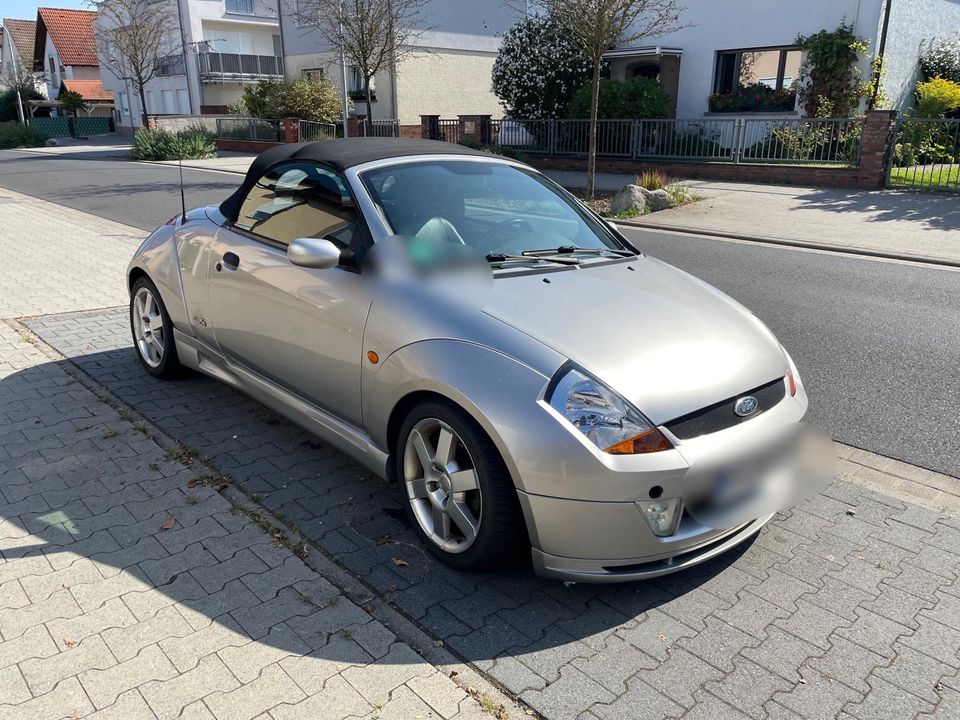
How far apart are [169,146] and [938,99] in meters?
25.1

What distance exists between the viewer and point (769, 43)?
2164 centimetres

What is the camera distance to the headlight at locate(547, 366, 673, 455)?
9.39 ft

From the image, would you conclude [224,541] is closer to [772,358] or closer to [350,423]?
[350,423]

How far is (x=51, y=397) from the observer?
5.27 meters

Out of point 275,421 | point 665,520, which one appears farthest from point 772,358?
point 275,421

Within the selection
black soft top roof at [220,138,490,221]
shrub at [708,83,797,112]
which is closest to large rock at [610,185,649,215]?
shrub at [708,83,797,112]

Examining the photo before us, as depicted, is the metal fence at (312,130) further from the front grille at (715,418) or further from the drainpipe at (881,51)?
the front grille at (715,418)

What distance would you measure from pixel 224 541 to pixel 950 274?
9334 mm

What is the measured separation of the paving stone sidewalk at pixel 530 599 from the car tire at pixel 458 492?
0.16 meters

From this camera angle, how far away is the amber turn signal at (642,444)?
2852 millimetres

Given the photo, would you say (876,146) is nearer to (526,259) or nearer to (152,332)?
(526,259)

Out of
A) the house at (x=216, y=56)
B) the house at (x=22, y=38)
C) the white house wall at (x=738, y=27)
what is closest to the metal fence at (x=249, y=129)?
the house at (x=216, y=56)

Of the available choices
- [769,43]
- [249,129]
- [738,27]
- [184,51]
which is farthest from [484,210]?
[184,51]

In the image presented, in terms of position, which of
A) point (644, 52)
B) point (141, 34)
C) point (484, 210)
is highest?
point (141, 34)
